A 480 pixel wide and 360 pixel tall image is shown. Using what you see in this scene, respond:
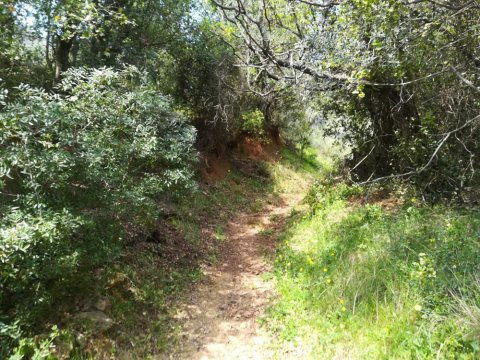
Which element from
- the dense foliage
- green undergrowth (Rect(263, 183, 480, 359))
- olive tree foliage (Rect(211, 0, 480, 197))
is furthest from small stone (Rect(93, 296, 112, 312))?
olive tree foliage (Rect(211, 0, 480, 197))

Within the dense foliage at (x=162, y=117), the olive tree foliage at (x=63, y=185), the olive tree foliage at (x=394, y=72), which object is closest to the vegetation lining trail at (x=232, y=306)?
the dense foliage at (x=162, y=117)

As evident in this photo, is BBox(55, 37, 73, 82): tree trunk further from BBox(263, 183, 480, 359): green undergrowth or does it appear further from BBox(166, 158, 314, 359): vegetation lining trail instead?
BBox(263, 183, 480, 359): green undergrowth

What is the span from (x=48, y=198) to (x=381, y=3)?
15.8ft

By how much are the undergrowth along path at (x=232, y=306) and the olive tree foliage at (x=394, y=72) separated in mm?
2645

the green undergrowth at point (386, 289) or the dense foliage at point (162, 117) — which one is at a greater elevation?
the dense foliage at point (162, 117)

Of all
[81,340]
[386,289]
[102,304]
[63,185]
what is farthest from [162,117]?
[386,289]

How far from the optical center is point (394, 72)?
5.79 metres

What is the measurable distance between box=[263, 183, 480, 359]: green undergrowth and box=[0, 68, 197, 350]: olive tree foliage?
2611 millimetres

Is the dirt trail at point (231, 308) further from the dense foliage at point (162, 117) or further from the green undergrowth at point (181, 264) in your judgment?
the dense foliage at point (162, 117)

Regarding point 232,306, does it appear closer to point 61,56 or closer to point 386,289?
point 386,289

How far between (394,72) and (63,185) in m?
5.40

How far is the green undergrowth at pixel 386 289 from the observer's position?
10.6 ft

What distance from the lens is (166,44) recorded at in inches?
340

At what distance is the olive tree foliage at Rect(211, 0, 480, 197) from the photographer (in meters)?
4.95
